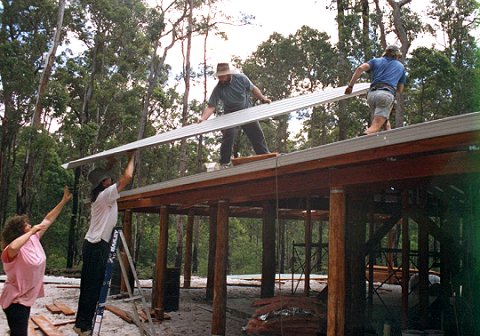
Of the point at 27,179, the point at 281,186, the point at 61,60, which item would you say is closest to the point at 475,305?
the point at 281,186

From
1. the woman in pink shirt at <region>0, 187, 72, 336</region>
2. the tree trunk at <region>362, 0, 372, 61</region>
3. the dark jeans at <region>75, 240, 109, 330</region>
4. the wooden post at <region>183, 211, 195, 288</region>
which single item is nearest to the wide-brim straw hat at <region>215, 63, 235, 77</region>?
the dark jeans at <region>75, 240, 109, 330</region>

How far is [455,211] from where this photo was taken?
830 centimetres

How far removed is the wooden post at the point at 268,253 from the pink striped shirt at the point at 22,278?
7488mm

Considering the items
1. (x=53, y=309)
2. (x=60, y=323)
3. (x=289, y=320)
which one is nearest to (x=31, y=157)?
(x=53, y=309)

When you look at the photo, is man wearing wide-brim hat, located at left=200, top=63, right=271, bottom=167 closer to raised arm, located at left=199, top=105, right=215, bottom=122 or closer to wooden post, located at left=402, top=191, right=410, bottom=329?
raised arm, located at left=199, top=105, right=215, bottom=122

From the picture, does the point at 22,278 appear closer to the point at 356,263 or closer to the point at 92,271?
the point at 92,271

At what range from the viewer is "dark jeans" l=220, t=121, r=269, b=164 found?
7.22 m

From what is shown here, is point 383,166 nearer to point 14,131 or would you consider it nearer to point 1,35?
point 1,35

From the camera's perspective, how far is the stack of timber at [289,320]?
6.51 metres

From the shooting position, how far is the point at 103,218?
19.2 ft

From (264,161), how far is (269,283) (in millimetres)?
6479

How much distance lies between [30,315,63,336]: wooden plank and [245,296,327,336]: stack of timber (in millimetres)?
2842

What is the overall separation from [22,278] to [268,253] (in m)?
7.98

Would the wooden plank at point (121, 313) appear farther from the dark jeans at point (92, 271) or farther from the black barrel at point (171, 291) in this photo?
the dark jeans at point (92, 271)
